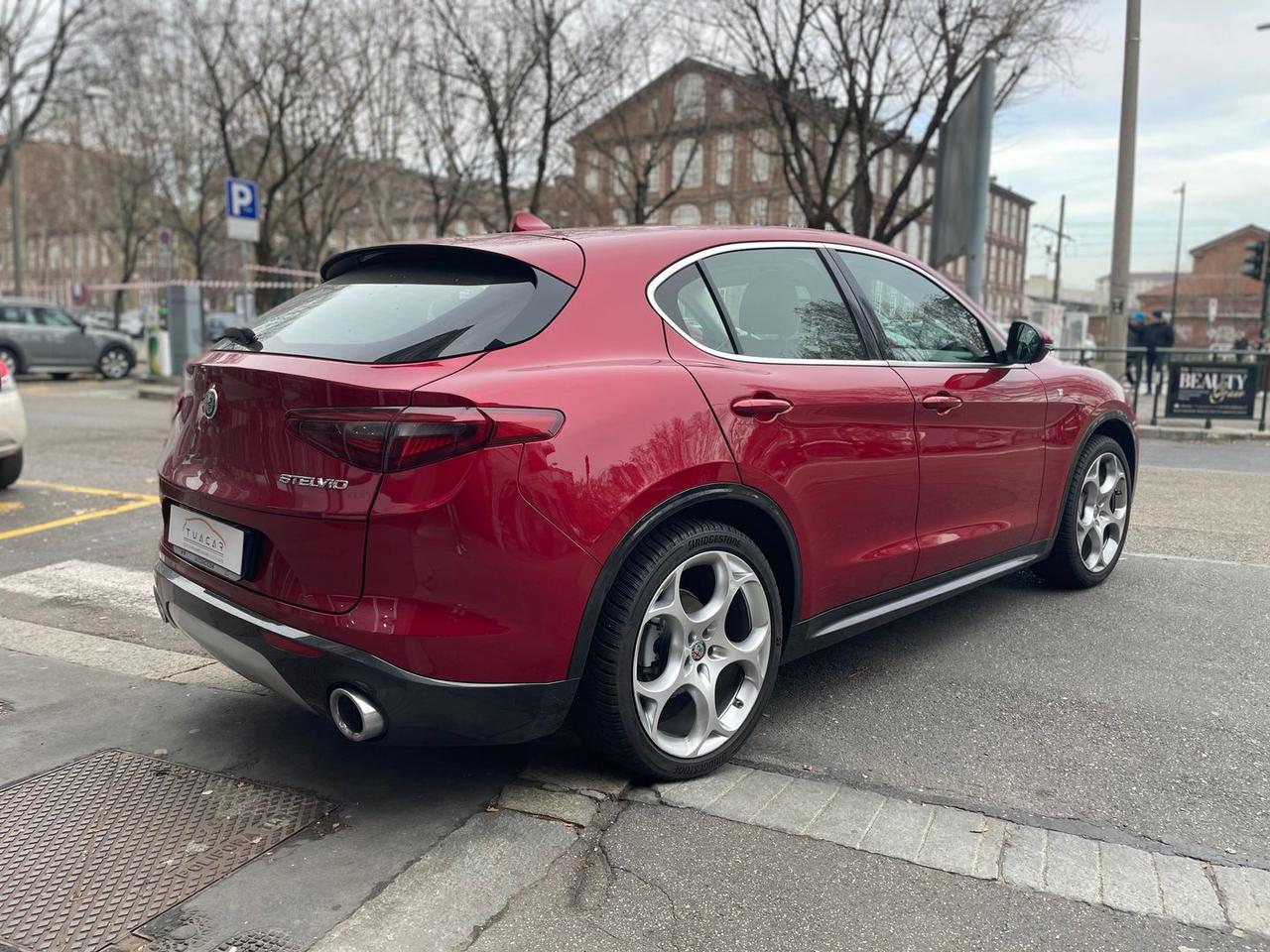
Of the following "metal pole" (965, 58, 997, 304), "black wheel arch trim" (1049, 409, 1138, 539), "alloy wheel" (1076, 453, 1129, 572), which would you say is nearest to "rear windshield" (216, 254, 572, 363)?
"black wheel arch trim" (1049, 409, 1138, 539)

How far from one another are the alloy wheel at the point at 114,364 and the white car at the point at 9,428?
14768 millimetres

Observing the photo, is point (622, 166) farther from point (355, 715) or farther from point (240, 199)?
point (355, 715)

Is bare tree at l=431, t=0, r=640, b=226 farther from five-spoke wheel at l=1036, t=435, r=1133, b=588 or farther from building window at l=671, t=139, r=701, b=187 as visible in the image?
five-spoke wheel at l=1036, t=435, r=1133, b=588

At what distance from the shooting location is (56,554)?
5.75 metres

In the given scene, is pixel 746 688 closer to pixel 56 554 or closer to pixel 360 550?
pixel 360 550

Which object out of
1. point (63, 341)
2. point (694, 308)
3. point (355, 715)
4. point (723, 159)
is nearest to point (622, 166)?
point (723, 159)

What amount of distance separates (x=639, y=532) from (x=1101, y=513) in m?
3.25

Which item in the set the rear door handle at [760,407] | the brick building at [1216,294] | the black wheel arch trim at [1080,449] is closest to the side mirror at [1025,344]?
the black wheel arch trim at [1080,449]

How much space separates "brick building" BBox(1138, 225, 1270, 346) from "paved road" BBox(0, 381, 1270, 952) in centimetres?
7244

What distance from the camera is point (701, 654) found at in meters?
2.96

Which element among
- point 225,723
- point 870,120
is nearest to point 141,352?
point 870,120

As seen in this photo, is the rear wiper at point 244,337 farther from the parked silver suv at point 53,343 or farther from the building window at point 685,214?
the building window at point 685,214

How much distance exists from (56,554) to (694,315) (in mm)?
4495

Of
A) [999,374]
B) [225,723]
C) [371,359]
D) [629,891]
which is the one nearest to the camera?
[629,891]
